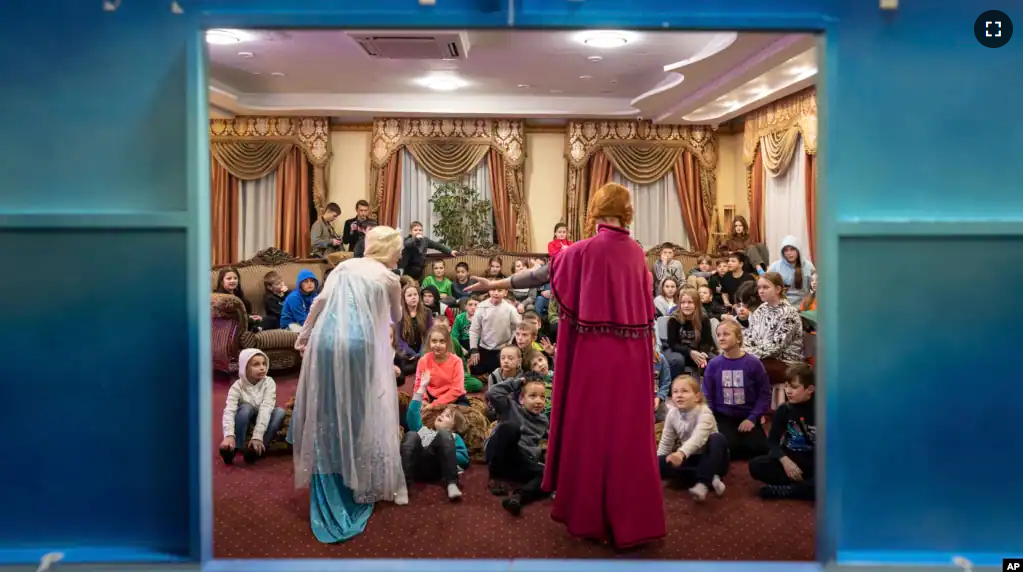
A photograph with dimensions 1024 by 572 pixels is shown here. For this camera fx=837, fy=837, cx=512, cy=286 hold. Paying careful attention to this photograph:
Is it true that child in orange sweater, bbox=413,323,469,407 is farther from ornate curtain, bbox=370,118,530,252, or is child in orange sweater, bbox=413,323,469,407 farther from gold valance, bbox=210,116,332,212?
gold valance, bbox=210,116,332,212

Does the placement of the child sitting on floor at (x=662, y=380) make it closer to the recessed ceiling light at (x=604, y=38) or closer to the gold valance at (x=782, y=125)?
the recessed ceiling light at (x=604, y=38)

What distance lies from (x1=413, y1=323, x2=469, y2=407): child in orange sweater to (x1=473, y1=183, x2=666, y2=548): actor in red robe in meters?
1.39

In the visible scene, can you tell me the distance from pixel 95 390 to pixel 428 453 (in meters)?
1.54

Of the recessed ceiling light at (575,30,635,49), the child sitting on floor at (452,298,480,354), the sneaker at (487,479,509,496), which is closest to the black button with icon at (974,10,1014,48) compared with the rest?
the sneaker at (487,479,509,496)

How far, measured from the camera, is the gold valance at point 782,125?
7977 mm

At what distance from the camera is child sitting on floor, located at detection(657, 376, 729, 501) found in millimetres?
3764

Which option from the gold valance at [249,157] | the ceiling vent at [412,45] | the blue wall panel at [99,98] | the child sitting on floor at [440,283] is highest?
the gold valance at [249,157]

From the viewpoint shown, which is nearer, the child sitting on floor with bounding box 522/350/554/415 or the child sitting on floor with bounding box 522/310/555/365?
the child sitting on floor with bounding box 522/350/554/415

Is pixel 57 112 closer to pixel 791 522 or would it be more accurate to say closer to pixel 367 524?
pixel 367 524

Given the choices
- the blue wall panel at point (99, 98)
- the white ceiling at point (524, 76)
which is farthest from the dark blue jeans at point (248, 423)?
the white ceiling at point (524, 76)

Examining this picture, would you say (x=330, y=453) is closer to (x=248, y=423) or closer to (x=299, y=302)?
(x=248, y=423)

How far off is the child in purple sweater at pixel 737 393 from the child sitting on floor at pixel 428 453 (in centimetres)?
133

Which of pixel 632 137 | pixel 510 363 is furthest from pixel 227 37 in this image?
pixel 632 137

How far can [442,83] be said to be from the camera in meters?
8.75
